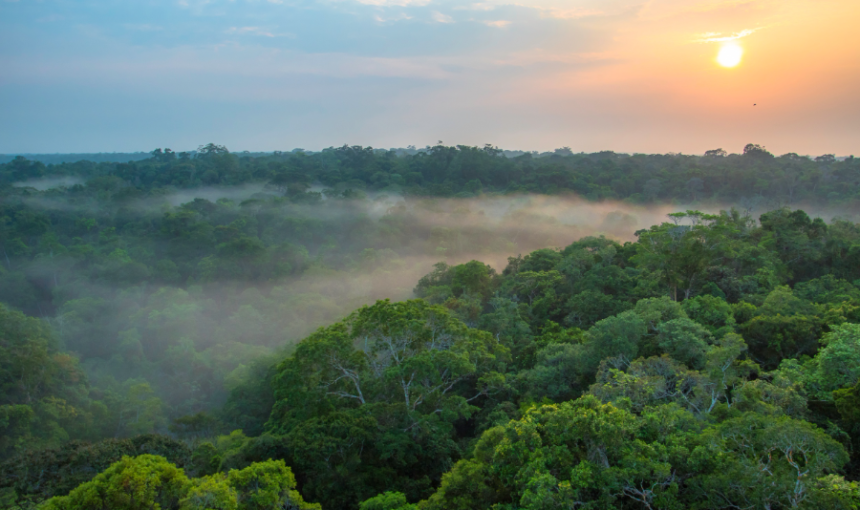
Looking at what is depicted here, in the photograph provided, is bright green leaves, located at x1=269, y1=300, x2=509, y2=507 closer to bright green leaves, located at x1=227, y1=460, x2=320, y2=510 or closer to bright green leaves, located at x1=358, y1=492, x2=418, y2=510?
bright green leaves, located at x1=358, y1=492, x2=418, y2=510

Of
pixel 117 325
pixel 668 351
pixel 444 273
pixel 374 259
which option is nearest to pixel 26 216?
pixel 117 325

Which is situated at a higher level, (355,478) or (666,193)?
(666,193)

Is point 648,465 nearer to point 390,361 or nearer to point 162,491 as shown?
point 162,491

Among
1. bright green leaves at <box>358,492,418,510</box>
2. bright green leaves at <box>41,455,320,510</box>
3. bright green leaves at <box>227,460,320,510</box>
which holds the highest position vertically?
bright green leaves at <box>41,455,320,510</box>

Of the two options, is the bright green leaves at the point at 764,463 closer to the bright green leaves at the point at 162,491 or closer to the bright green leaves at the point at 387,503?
the bright green leaves at the point at 387,503

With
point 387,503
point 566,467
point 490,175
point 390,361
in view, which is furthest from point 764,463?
point 490,175

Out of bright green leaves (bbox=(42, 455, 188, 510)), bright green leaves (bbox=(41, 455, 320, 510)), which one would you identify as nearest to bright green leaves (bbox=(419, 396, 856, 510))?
bright green leaves (bbox=(41, 455, 320, 510))

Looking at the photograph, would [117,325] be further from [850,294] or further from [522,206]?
[522,206]
